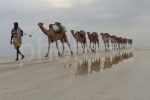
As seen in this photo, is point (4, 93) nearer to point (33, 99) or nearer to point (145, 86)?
point (33, 99)

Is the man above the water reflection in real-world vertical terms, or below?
above

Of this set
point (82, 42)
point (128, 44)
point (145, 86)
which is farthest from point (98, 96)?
point (128, 44)

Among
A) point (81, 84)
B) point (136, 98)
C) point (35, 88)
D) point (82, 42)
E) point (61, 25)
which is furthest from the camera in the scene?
point (82, 42)

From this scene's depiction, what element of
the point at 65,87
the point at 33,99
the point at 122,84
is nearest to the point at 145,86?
the point at 122,84

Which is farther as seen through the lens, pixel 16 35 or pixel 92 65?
pixel 16 35

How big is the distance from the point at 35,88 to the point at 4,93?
0.67m

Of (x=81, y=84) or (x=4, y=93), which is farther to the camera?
(x=81, y=84)

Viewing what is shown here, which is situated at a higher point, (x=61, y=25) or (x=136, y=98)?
(x=61, y=25)

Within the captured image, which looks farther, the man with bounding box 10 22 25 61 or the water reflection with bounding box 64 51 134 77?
the man with bounding box 10 22 25 61

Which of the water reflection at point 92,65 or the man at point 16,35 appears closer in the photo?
the water reflection at point 92,65

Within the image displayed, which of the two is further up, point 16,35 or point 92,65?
point 16,35

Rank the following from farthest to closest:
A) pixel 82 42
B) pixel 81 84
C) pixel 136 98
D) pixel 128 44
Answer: pixel 128 44, pixel 82 42, pixel 81 84, pixel 136 98

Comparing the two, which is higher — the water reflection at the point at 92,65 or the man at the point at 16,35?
the man at the point at 16,35

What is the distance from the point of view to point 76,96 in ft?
17.6
